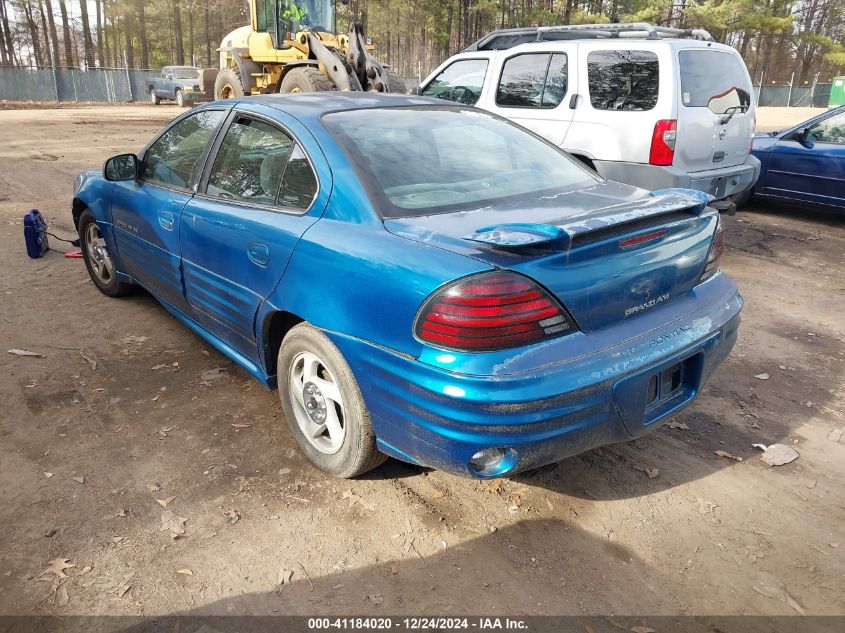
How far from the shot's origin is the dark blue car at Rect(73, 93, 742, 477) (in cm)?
223

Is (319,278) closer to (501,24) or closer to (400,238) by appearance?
(400,238)

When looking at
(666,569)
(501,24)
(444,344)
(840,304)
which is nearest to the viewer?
(444,344)

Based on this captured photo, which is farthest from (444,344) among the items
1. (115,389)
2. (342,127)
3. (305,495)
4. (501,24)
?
(501,24)

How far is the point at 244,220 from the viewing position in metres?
3.12

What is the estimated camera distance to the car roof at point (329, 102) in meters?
3.20

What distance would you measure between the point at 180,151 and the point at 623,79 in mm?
4433

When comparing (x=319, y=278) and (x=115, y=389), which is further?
(x=115, y=389)

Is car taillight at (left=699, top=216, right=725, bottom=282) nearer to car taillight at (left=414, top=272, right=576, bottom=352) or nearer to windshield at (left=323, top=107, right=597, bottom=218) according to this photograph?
windshield at (left=323, top=107, right=597, bottom=218)

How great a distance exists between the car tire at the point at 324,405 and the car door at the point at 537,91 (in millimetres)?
4690

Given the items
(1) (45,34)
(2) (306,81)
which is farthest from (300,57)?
(1) (45,34)

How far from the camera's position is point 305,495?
286 cm

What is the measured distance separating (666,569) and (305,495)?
1.51 metres

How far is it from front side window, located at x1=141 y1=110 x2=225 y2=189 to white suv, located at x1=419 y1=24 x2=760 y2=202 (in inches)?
159

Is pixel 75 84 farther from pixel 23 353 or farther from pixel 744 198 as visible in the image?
pixel 23 353
